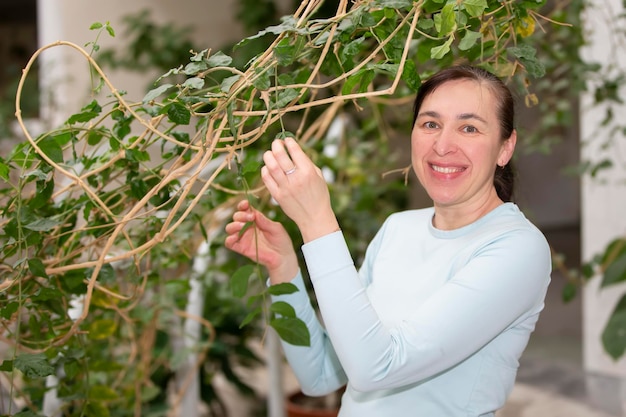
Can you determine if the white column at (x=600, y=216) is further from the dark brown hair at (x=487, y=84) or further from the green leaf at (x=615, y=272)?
the dark brown hair at (x=487, y=84)

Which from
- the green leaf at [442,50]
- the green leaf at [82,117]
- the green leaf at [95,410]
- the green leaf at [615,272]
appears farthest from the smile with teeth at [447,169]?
the green leaf at [615,272]

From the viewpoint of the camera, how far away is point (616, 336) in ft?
9.71

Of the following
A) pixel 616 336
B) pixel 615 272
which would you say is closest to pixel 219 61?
pixel 616 336

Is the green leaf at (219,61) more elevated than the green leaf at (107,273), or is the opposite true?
the green leaf at (219,61)

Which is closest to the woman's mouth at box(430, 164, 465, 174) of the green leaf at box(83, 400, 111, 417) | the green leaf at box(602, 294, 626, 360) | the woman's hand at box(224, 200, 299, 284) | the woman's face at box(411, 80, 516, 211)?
the woman's face at box(411, 80, 516, 211)

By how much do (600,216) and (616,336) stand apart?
1.18 metres

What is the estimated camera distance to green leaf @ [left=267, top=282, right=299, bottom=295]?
1.45 m

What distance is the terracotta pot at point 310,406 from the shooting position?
124 inches

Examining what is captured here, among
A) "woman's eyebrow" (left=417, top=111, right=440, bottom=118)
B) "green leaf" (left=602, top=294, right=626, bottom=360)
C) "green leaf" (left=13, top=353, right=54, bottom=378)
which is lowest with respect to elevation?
"green leaf" (left=602, top=294, right=626, bottom=360)

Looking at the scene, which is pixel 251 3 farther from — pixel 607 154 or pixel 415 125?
pixel 415 125

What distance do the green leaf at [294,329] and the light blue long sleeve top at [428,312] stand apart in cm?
10

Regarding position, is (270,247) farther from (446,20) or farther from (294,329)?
(446,20)

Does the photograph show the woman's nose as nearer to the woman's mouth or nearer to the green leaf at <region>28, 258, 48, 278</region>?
the woman's mouth

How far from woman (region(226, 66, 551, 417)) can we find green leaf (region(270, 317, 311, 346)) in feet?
0.29
